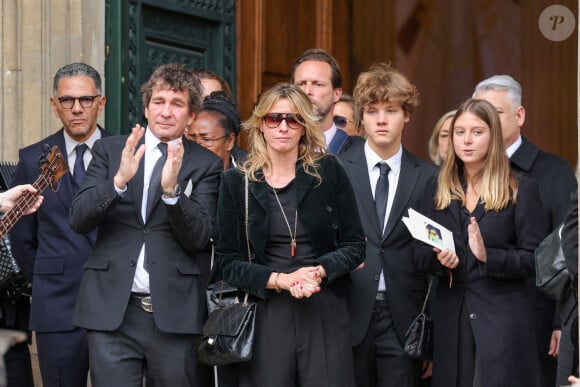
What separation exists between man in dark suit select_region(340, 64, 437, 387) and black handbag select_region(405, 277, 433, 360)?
0.09m

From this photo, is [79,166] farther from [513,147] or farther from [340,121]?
[513,147]

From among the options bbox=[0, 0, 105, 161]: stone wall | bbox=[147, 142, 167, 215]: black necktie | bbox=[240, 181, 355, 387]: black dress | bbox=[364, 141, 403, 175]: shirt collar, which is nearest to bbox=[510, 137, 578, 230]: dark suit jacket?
bbox=[364, 141, 403, 175]: shirt collar

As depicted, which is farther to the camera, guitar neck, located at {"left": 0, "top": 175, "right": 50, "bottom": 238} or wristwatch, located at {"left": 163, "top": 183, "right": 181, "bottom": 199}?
guitar neck, located at {"left": 0, "top": 175, "right": 50, "bottom": 238}

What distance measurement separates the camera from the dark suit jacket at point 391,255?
23.8 ft

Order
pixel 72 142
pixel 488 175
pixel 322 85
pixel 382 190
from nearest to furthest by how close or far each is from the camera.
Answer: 1. pixel 488 175
2. pixel 382 190
3. pixel 72 142
4. pixel 322 85

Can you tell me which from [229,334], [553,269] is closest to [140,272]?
[229,334]

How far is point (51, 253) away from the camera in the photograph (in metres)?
7.71

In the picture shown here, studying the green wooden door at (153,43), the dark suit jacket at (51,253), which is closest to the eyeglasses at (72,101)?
the dark suit jacket at (51,253)

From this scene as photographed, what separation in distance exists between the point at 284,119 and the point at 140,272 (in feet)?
3.42

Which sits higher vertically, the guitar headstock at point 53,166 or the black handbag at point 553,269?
the guitar headstock at point 53,166

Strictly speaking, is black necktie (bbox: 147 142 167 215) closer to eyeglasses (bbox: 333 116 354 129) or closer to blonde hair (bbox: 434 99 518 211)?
blonde hair (bbox: 434 99 518 211)

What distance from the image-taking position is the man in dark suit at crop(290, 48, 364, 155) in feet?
27.2

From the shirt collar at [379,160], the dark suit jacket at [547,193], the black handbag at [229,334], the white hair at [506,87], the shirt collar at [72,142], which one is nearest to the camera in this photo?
the black handbag at [229,334]

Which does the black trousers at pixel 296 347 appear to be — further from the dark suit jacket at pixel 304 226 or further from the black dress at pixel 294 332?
the dark suit jacket at pixel 304 226
